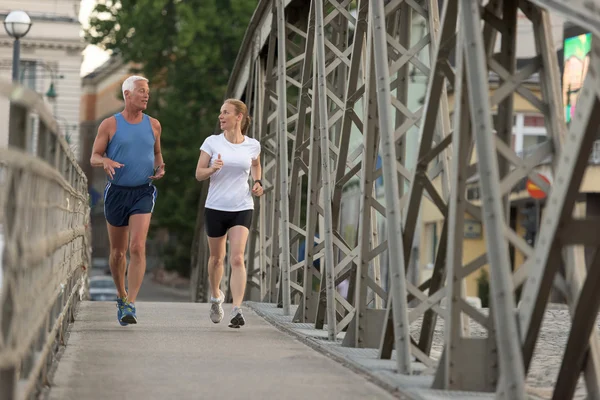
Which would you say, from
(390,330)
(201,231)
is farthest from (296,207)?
(201,231)

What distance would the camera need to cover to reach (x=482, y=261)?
290 inches

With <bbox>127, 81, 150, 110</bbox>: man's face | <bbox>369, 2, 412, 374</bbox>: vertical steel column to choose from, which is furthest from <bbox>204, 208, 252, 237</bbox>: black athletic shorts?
<bbox>369, 2, 412, 374</bbox>: vertical steel column

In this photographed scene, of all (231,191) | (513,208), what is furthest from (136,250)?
(513,208)

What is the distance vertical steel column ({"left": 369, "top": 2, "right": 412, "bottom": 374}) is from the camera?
8.27m

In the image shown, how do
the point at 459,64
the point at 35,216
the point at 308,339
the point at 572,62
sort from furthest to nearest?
the point at 572,62
the point at 308,339
the point at 459,64
the point at 35,216

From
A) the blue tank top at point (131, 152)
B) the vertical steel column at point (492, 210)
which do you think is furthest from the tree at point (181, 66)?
the vertical steel column at point (492, 210)

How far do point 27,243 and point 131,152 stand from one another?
6.00 meters

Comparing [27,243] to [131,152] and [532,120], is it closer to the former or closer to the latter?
[131,152]

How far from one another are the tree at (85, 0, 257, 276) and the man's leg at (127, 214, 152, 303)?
32074 millimetres

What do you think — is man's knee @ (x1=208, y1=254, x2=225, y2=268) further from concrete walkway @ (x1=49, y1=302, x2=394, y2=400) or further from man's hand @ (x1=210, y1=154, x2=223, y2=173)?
man's hand @ (x1=210, y1=154, x2=223, y2=173)

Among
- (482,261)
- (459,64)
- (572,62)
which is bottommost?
(482,261)

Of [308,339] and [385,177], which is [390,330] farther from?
[308,339]

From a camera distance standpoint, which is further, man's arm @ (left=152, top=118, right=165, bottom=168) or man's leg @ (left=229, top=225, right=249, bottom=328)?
man's leg @ (left=229, top=225, right=249, bottom=328)

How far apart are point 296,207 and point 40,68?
6883 cm
